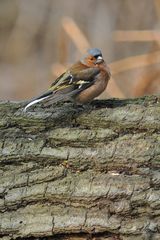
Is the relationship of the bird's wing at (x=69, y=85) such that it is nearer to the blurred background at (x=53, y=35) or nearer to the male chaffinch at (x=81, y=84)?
the male chaffinch at (x=81, y=84)

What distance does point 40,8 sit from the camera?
10555mm

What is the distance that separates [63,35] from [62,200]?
3996mm

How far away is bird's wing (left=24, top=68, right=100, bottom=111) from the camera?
4.54 meters

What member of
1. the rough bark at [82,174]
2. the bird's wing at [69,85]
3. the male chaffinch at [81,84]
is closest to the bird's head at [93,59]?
the male chaffinch at [81,84]

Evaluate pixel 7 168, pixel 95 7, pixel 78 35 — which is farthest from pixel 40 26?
pixel 7 168

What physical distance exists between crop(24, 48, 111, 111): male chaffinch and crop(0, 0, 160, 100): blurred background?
10.0 ft

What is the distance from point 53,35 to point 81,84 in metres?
5.83

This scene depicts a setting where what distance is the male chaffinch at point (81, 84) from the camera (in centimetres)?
460

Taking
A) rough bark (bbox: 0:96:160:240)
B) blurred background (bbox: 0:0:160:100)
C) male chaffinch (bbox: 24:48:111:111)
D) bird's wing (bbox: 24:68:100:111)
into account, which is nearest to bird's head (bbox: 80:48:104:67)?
male chaffinch (bbox: 24:48:111:111)

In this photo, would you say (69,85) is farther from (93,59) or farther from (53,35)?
(53,35)

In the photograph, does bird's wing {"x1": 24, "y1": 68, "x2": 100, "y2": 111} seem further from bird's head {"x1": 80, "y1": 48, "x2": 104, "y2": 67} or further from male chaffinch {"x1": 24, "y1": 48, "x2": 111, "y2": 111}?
bird's head {"x1": 80, "y1": 48, "x2": 104, "y2": 67}

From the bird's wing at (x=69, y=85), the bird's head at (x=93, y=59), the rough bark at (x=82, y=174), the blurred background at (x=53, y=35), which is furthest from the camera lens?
the blurred background at (x=53, y=35)

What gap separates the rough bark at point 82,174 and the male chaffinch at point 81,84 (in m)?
0.27

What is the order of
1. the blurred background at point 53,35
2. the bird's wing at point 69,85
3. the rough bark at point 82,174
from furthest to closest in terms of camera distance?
the blurred background at point 53,35 < the bird's wing at point 69,85 < the rough bark at point 82,174
